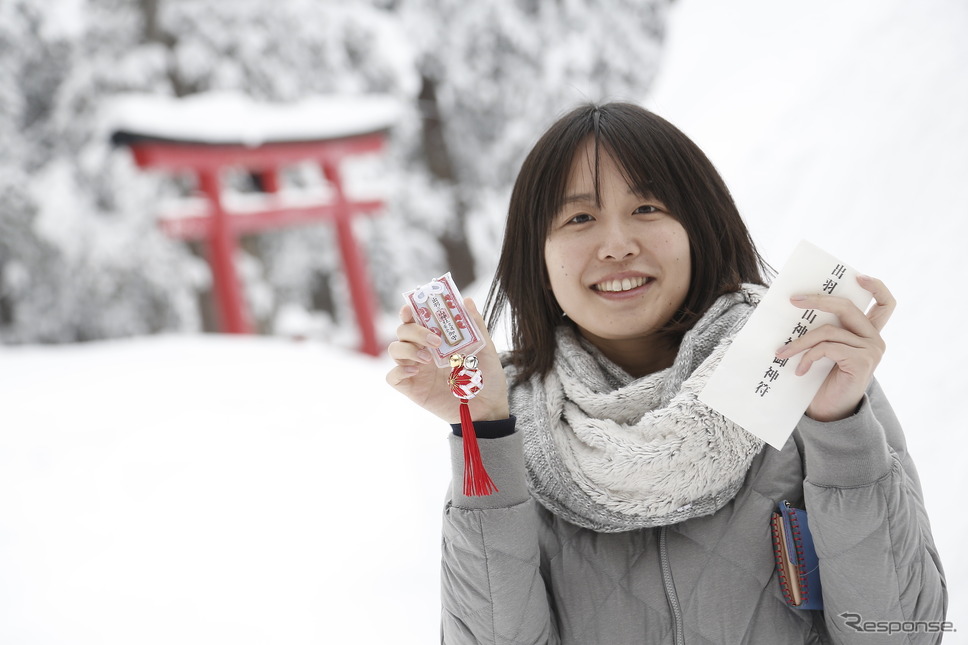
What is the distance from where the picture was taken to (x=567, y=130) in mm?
1435

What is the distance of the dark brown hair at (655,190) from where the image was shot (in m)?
1.39

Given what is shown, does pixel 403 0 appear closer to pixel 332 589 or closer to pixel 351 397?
pixel 351 397

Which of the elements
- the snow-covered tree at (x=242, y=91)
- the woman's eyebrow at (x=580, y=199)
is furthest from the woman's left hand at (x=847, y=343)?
the snow-covered tree at (x=242, y=91)

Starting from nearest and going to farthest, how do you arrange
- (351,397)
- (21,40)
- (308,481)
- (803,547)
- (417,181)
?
(803,547) → (308,481) → (351,397) → (21,40) → (417,181)

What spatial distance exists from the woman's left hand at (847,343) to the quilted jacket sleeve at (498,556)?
50cm

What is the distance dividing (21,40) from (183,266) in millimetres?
3379

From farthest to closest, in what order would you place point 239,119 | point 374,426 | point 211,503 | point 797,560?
1. point 239,119
2. point 374,426
3. point 211,503
4. point 797,560

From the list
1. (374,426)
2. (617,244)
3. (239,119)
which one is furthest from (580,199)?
(239,119)

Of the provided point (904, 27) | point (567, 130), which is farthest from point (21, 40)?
point (567, 130)

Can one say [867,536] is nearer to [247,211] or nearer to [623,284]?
[623,284]

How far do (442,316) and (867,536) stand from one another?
0.74 metres

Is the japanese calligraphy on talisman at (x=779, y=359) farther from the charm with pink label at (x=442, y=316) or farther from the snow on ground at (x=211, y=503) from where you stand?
the snow on ground at (x=211, y=503)

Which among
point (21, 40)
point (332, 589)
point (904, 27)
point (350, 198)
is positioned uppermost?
point (21, 40)

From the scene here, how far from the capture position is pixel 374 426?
5.13 meters
